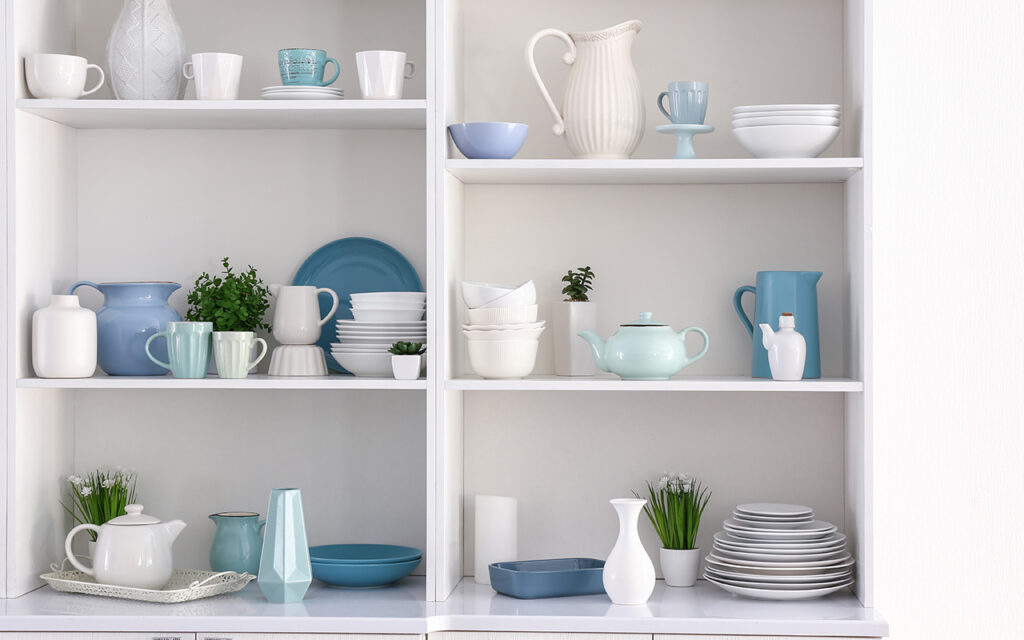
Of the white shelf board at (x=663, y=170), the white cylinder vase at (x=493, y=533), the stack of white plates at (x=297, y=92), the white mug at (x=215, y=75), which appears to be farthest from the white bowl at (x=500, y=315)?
the white mug at (x=215, y=75)

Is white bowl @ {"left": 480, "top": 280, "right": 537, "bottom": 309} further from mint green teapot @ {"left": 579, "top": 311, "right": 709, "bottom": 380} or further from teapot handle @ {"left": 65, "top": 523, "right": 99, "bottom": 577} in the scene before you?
teapot handle @ {"left": 65, "top": 523, "right": 99, "bottom": 577}

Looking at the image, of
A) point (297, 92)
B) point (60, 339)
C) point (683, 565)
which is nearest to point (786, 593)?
point (683, 565)

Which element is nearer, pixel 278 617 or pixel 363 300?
pixel 278 617

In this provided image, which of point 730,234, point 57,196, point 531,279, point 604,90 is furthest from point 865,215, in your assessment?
point 57,196

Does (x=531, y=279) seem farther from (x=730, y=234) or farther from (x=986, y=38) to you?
(x=986, y=38)

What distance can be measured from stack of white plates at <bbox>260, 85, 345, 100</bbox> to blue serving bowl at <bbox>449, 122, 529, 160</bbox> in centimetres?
27

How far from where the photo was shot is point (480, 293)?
2.10m

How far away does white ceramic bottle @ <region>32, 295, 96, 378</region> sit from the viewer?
211cm

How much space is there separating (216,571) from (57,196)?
879 mm

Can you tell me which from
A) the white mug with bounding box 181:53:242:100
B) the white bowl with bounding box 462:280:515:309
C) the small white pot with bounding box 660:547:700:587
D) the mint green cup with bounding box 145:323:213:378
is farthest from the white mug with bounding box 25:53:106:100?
the small white pot with bounding box 660:547:700:587

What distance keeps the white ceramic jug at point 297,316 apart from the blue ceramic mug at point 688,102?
0.81 m

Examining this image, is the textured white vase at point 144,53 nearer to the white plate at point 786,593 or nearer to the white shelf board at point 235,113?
the white shelf board at point 235,113

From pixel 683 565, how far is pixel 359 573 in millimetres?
667

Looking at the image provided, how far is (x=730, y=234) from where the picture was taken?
234cm
